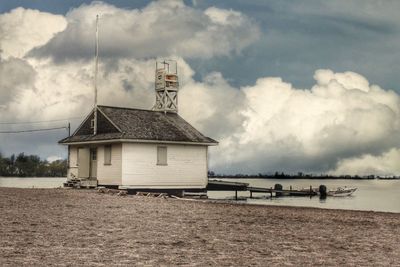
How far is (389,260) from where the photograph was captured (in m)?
11.7

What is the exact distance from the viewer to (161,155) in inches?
1658

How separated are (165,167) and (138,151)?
2737mm

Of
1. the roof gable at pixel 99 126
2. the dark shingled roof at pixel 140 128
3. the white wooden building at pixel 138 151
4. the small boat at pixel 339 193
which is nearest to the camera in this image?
the white wooden building at pixel 138 151

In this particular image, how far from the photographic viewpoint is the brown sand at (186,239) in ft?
36.0

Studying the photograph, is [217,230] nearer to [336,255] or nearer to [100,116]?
[336,255]

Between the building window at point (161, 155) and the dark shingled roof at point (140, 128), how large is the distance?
744mm

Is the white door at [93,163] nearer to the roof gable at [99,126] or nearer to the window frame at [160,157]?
the roof gable at [99,126]

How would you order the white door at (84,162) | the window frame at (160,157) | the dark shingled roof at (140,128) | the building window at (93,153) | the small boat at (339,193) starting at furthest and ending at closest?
1. the small boat at (339,193)
2. the white door at (84,162)
3. the building window at (93,153)
4. the window frame at (160,157)
5. the dark shingled roof at (140,128)

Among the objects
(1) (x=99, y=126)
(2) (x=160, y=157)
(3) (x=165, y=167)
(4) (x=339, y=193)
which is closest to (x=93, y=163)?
(1) (x=99, y=126)

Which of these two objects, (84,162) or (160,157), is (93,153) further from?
(160,157)

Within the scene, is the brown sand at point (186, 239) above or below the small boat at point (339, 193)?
below

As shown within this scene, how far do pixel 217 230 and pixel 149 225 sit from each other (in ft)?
7.16

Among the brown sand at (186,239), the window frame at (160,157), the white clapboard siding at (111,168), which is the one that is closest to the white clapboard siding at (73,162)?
the white clapboard siding at (111,168)

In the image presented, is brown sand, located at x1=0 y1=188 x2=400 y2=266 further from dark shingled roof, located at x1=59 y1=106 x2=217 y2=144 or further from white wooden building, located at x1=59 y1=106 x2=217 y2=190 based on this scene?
dark shingled roof, located at x1=59 y1=106 x2=217 y2=144
